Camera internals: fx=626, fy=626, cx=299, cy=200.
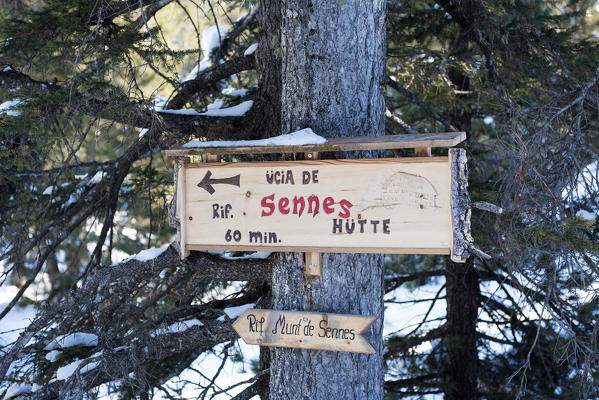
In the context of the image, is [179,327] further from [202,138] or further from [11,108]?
[11,108]

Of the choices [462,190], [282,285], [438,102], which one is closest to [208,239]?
[282,285]

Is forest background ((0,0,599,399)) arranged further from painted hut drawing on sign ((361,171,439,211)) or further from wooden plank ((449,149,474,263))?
painted hut drawing on sign ((361,171,439,211))

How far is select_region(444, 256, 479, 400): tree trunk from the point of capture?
600 centimetres

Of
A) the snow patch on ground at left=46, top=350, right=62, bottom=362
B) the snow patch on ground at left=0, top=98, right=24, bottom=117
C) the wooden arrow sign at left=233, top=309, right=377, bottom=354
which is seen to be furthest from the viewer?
the snow patch on ground at left=46, top=350, right=62, bottom=362

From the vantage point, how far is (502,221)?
376 cm

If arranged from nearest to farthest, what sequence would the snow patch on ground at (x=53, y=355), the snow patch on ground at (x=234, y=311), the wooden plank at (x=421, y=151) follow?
the wooden plank at (x=421, y=151) → the snow patch on ground at (x=234, y=311) → the snow patch on ground at (x=53, y=355)

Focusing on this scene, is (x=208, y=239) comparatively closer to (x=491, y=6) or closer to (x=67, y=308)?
(x=67, y=308)

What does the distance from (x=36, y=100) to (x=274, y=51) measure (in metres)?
1.41

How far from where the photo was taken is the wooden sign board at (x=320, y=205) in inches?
101

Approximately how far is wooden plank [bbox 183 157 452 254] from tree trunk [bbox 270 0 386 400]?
0.38 m

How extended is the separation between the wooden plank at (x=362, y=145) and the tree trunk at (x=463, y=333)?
11.9 ft

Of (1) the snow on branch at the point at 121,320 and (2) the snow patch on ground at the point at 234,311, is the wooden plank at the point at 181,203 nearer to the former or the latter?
(1) the snow on branch at the point at 121,320

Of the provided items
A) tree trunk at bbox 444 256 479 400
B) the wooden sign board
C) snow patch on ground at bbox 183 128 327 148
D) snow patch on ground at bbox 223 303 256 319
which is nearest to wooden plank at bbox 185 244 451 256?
the wooden sign board

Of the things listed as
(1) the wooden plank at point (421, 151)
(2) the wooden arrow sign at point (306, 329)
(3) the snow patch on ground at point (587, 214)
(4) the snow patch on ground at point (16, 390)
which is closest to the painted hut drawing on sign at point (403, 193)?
(1) the wooden plank at point (421, 151)
